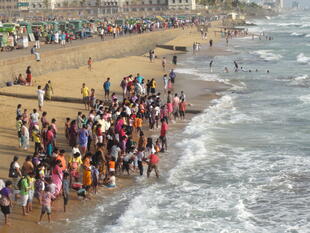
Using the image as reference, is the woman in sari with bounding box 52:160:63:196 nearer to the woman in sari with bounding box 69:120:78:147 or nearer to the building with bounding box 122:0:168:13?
the woman in sari with bounding box 69:120:78:147

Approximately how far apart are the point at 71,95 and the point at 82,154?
9.30m

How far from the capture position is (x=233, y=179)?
14.5 m

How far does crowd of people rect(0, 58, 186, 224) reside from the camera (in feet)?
37.9

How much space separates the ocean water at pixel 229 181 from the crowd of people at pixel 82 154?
2.37ft

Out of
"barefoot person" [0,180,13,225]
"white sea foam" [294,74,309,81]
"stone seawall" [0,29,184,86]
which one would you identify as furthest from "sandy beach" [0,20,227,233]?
"white sea foam" [294,74,309,81]

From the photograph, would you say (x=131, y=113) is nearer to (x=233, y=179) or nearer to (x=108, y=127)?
(x=108, y=127)

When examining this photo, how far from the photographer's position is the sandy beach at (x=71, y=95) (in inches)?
460

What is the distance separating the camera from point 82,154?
589 inches

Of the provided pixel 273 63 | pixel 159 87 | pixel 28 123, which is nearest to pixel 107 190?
pixel 28 123

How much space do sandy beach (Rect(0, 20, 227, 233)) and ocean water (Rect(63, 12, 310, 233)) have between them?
627mm

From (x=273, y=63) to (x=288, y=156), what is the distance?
28710mm

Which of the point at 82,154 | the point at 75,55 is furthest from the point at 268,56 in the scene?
the point at 82,154

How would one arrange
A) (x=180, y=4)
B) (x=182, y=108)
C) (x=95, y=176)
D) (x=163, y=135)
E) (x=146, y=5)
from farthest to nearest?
(x=180, y=4) → (x=146, y=5) → (x=182, y=108) → (x=163, y=135) → (x=95, y=176)

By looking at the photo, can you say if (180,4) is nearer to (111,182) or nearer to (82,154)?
(82,154)
